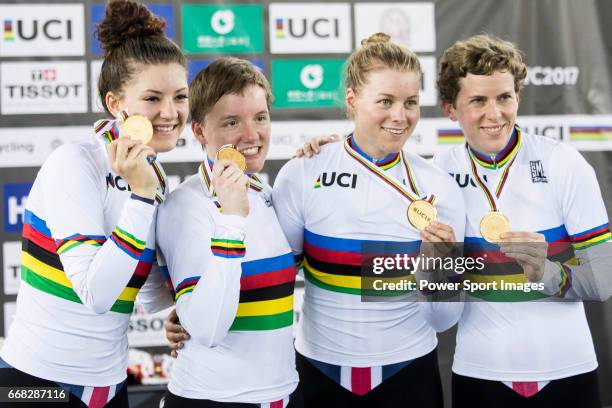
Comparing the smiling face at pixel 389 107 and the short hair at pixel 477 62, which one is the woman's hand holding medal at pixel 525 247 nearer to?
the smiling face at pixel 389 107

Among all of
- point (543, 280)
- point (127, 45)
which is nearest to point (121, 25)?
point (127, 45)

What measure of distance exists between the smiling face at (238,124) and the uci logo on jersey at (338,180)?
23 cm

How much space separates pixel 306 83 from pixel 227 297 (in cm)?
241

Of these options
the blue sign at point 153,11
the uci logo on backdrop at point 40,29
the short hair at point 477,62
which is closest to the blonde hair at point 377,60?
the short hair at point 477,62

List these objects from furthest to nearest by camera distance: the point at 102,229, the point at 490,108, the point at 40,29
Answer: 1. the point at 40,29
2. the point at 490,108
3. the point at 102,229

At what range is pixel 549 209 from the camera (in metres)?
2.09

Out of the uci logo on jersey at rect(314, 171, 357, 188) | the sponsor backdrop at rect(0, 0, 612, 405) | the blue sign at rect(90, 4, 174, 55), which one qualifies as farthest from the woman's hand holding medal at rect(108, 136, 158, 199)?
the blue sign at rect(90, 4, 174, 55)

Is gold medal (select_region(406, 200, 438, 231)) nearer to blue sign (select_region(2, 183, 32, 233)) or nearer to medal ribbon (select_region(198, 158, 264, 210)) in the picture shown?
medal ribbon (select_region(198, 158, 264, 210))

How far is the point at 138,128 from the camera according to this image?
179cm

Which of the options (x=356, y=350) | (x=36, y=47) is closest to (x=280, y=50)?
(x=36, y=47)

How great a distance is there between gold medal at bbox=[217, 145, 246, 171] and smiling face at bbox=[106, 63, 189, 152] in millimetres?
218

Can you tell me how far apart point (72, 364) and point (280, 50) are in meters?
2.46

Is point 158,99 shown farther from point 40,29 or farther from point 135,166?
point 40,29

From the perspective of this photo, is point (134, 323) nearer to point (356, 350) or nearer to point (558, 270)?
point (356, 350)
